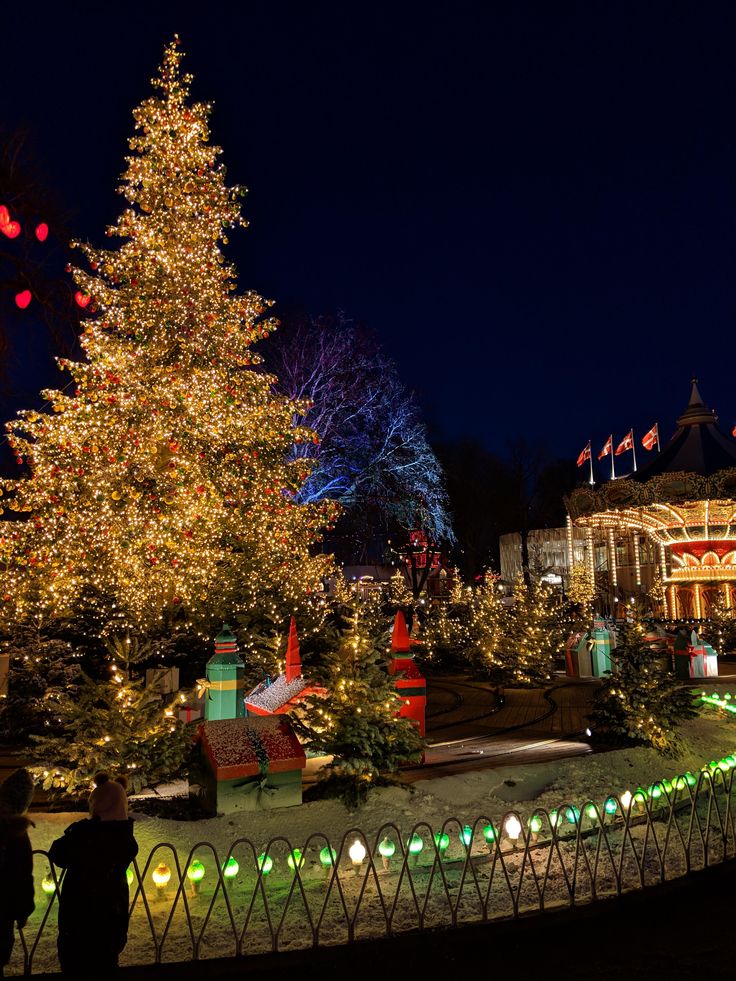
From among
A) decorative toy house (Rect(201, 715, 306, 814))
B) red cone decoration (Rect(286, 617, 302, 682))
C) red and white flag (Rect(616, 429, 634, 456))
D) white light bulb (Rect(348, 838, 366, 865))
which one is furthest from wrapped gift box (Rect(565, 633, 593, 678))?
red and white flag (Rect(616, 429, 634, 456))

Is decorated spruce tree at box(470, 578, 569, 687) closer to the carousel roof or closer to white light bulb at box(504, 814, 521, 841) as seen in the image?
white light bulb at box(504, 814, 521, 841)

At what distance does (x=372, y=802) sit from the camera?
5.52 meters

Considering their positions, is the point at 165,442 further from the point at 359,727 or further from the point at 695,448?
the point at 695,448

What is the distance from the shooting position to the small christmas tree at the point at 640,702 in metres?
7.39

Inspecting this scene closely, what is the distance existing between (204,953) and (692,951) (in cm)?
281

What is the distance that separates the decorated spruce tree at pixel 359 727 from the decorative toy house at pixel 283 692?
1894mm

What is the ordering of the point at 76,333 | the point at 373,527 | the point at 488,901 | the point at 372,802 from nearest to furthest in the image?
the point at 488,901 → the point at 372,802 → the point at 76,333 → the point at 373,527

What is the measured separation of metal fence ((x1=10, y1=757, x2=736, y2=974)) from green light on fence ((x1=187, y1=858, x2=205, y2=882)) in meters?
0.01

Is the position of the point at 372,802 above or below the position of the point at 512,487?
below

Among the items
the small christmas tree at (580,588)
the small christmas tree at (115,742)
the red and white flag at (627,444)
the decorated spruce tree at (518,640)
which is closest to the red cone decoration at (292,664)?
the small christmas tree at (115,742)

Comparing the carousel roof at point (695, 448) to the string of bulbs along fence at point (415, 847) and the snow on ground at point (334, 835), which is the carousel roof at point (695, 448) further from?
the string of bulbs along fence at point (415, 847)

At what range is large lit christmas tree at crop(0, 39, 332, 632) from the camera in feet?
38.4

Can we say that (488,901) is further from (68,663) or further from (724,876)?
(68,663)

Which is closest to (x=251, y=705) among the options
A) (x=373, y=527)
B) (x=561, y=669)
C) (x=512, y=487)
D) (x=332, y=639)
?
(x=332, y=639)
